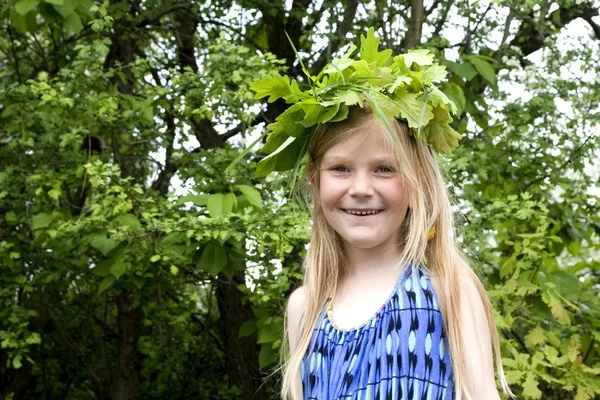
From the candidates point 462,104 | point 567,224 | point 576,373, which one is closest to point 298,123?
point 462,104

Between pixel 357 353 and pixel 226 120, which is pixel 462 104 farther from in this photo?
pixel 357 353

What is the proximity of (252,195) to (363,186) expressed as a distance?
1.81 metres

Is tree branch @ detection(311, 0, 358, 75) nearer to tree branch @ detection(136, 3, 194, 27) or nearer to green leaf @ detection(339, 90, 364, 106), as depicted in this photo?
tree branch @ detection(136, 3, 194, 27)

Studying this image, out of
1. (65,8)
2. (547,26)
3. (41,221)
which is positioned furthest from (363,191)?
(547,26)

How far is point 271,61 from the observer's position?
4473 millimetres

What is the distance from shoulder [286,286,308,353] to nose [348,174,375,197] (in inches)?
14.2

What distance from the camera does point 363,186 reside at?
2326mm

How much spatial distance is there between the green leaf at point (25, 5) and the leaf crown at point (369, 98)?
1.96m

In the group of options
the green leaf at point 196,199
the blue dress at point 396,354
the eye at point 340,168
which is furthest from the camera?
the green leaf at point 196,199

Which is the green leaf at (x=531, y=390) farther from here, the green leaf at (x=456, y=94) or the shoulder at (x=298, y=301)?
the shoulder at (x=298, y=301)

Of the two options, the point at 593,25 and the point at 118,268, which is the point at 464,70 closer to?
the point at 593,25

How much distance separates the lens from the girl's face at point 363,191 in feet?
7.65

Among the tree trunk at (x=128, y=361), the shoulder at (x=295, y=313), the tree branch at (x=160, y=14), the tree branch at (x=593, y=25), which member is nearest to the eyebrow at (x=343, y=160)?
the shoulder at (x=295, y=313)

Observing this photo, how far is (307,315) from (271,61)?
2.14 m
